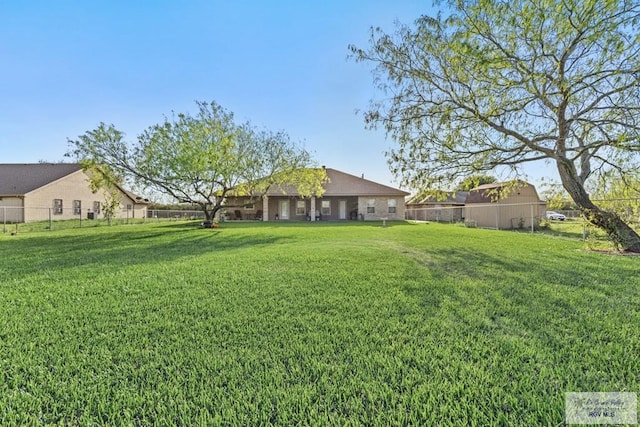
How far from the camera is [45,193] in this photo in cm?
2306

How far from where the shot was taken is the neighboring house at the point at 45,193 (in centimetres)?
2164

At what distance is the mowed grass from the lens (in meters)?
1.72

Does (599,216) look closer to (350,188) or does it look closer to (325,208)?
(350,188)

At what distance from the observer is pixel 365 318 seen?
9.90 ft

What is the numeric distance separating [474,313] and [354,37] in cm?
971

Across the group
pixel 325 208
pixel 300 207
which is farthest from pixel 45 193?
pixel 325 208

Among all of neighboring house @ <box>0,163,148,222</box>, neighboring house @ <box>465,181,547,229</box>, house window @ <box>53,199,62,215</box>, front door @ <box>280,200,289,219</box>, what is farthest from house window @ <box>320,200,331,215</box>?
house window @ <box>53,199,62,215</box>

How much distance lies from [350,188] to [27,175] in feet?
90.4

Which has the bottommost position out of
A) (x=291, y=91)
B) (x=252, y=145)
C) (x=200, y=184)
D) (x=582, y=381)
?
(x=582, y=381)

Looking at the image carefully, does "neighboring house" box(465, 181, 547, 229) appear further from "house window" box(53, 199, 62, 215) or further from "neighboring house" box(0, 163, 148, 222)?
"house window" box(53, 199, 62, 215)

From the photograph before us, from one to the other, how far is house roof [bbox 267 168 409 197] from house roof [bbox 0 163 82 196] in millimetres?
16398

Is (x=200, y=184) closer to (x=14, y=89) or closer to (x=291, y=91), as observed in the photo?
(x=291, y=91)

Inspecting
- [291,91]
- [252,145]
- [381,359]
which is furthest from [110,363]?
[252,145]

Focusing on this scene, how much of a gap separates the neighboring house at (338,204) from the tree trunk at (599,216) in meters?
16.7
